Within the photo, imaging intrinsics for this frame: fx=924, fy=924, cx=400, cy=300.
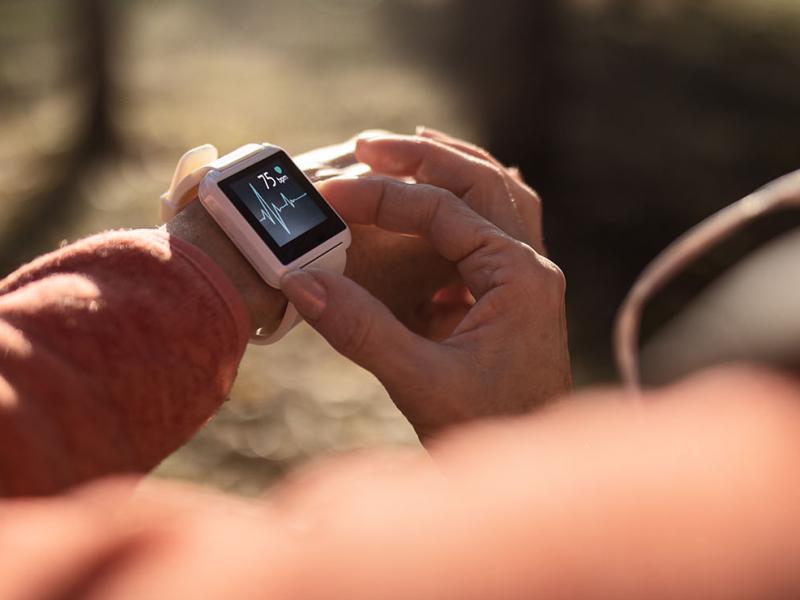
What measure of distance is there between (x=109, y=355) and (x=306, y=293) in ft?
1.28

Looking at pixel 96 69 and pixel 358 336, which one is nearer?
pixel 358 336

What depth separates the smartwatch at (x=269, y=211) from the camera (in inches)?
72.1

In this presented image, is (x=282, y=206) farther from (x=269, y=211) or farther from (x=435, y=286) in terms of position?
(x=435, y=286)

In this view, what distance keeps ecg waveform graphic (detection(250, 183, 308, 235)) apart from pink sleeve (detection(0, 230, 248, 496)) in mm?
217

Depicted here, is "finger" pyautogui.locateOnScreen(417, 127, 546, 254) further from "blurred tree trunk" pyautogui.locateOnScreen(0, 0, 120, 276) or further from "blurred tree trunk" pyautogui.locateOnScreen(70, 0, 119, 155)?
"blurred tree trunk" pyautogui.locateOnScreen(70, 0, 119, 155)

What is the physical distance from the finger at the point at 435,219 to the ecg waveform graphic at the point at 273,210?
4.0 inches

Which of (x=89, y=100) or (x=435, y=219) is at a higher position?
(x=435, y=219)

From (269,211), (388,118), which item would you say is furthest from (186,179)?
(388,118)

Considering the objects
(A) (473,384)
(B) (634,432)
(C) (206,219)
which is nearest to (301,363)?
(C) (206,219)

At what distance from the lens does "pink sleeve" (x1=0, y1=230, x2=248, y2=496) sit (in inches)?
46.7

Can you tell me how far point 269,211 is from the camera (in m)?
1.87

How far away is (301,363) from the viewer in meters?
4.55

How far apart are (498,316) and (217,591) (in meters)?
1.29

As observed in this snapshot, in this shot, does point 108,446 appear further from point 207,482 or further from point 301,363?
point 301,363
